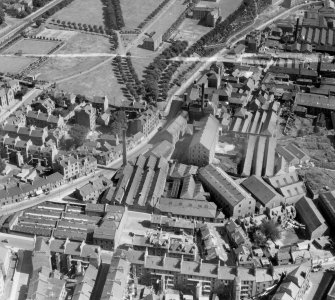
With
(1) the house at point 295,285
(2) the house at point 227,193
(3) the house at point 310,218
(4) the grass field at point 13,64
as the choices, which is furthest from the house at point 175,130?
(4) the grass field at point 13,64

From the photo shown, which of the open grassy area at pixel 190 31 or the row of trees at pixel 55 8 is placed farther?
the row of trees at pixel 55 8

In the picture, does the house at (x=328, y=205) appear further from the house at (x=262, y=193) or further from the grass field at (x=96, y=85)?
the grass field at (x=96, y=85)

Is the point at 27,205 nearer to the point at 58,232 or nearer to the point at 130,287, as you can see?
the point at 58,232

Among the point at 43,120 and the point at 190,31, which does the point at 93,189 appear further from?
the point at 190,31

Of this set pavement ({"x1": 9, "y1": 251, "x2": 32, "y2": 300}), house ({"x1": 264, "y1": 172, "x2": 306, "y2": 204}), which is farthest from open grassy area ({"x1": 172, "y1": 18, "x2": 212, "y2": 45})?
pavement ({"x1": 9, "y1": 251, "x2": 32, "y2": 300})

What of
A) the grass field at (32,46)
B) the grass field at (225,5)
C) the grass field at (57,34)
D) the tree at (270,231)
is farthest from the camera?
the grass field at (225,5)

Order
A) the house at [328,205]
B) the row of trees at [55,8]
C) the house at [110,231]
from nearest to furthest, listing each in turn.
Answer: the house at [110,231] < the house at [328,205] < the row of trees at [55,8]

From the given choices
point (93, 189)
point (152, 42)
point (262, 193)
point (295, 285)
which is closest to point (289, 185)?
point (262, 193)

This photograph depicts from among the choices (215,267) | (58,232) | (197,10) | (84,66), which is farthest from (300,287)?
(197,10)
